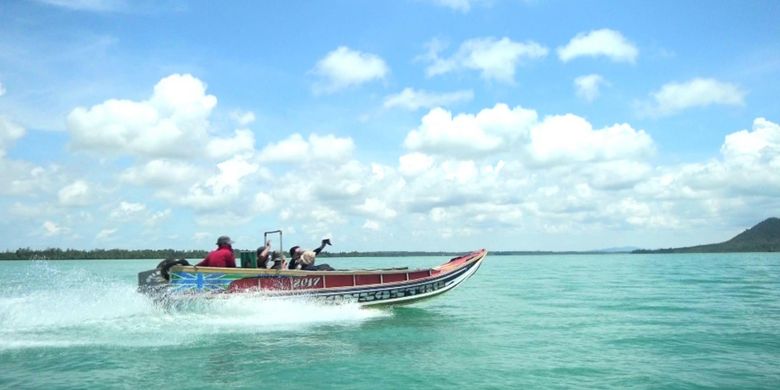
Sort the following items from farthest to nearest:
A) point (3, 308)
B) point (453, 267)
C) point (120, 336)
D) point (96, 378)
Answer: point (453, 267), point (3, 308), point (120, 336), point (96, 378)

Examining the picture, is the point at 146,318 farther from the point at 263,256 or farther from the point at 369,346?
the point at 369,346

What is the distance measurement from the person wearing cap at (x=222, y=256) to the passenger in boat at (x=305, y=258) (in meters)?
1.94

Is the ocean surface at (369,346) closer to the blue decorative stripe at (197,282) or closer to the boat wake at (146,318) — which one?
the boat wake at (146,318)

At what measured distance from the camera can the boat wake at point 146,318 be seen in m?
13.4

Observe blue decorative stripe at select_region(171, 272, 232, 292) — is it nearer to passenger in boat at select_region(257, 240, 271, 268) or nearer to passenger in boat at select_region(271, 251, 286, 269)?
passenger in boat at select_region(257, 240, 271, 268)

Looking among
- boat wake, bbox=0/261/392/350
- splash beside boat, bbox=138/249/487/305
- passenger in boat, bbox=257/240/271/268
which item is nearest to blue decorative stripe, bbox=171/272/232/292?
splash beside boat, bbox=138/249/487/305

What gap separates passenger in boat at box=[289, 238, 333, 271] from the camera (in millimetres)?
17266

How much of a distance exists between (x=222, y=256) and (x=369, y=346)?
5509 mm

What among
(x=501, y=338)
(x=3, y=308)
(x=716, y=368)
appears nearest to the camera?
(x=716, y=368)

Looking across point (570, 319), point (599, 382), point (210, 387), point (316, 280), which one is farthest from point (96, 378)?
point (570, 319)

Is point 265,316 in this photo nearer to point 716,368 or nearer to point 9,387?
point 9,387

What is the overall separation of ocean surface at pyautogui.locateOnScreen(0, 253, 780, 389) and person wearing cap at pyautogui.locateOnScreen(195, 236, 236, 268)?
3.46 ft

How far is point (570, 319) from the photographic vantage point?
1806cm

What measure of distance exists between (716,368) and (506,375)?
4379 mm
